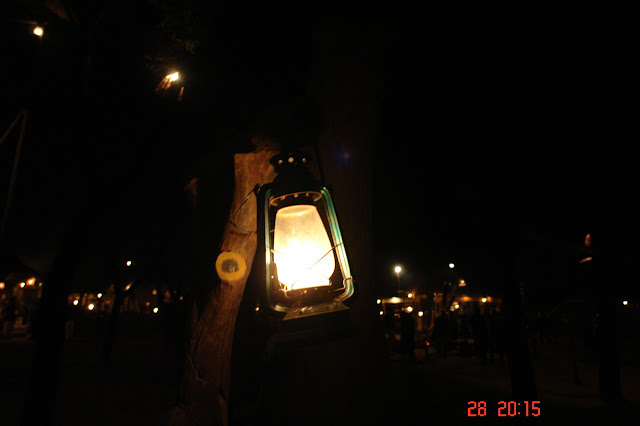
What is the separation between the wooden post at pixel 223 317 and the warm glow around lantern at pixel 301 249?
18.2 inches

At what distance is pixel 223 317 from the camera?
2727mm

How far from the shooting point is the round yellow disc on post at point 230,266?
2.54m

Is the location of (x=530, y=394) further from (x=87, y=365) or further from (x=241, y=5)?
(x=87, y=365)

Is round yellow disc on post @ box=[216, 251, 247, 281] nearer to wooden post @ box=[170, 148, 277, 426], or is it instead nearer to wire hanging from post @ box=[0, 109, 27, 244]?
wooden post @ box=[170, 148, 277, 426]

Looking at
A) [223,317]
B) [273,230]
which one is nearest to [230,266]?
[223,317]

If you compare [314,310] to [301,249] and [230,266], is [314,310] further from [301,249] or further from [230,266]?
[230,266]

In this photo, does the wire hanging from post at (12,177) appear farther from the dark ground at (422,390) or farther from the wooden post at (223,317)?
the wooden post at (223,317)

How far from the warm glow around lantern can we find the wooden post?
462 millimetres

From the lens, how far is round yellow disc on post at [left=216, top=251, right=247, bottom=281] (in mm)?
2537

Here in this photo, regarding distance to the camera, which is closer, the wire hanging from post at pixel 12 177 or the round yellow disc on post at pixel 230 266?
the round yellow disc on post at pixel 230 266
